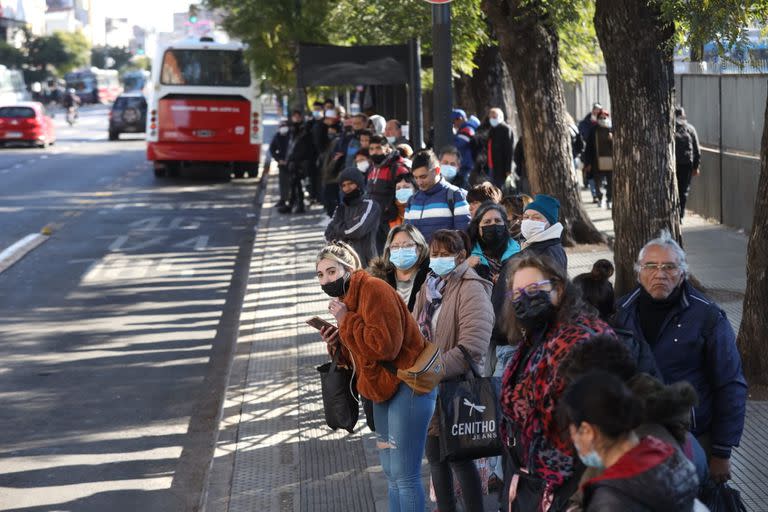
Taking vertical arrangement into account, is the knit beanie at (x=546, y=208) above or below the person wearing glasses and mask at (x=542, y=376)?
above

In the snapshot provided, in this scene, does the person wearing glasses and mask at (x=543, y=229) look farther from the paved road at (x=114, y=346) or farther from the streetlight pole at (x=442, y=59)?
A: the streetlight pole at (x=442, y=59)

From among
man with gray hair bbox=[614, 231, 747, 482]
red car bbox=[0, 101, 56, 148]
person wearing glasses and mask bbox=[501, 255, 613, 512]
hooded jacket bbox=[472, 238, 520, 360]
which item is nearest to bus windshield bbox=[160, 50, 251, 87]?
red car bbox=[0, 101, 56, 148]

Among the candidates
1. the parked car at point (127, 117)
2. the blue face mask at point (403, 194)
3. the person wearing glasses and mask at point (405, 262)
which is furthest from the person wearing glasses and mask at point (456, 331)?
the parked car at point (127, 117)

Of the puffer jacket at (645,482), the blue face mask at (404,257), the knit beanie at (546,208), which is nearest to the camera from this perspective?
the puffer jacket at (645,482)

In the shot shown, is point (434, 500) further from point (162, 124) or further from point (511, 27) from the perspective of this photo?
point (162, 124)

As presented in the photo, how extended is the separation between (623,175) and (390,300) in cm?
617

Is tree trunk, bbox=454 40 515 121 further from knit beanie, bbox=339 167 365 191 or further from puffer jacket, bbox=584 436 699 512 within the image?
puffer jacket, bbox=584 436 699 512

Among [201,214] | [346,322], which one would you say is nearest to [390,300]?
[346,322]

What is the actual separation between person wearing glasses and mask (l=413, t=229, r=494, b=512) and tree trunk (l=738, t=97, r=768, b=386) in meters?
2.88

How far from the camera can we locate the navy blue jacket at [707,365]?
17.3 ft

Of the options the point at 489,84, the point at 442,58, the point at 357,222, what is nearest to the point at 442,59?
the point at 442,58

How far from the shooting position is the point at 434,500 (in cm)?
650

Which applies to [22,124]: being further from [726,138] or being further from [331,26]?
[726,138]

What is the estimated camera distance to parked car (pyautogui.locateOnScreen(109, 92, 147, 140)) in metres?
52.6
